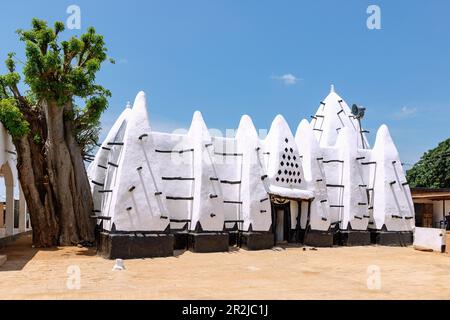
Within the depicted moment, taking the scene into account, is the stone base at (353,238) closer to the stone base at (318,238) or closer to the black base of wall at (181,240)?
the stone base at (318,238)

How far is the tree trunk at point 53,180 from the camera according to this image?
15641 millimetres

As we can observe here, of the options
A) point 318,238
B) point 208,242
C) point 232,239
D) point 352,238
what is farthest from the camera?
point 352,238

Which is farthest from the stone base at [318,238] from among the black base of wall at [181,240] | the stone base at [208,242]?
the black base of wall at [181,240]

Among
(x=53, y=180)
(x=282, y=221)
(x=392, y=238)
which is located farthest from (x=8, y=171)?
(x=392, y=238)

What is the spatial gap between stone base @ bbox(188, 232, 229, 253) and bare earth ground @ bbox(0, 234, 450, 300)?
1.24 feet

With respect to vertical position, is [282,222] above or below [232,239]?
above

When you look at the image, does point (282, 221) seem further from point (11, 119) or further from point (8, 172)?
point (8, 172)

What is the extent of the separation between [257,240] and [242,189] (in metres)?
2.16

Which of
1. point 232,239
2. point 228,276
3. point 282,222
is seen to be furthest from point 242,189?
point 228,276

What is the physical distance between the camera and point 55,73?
1472 cm

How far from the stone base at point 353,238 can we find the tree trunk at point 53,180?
11.2m

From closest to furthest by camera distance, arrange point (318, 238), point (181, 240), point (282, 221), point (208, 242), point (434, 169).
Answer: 1. point (208, 242)
2. point (181, 240)
3. point (318, 238)
4. point (282, 221)
5. point (434, 169)

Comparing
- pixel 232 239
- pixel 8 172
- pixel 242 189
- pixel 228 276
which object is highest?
pixel 8 172

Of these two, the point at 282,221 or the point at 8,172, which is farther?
the point at 282,221
